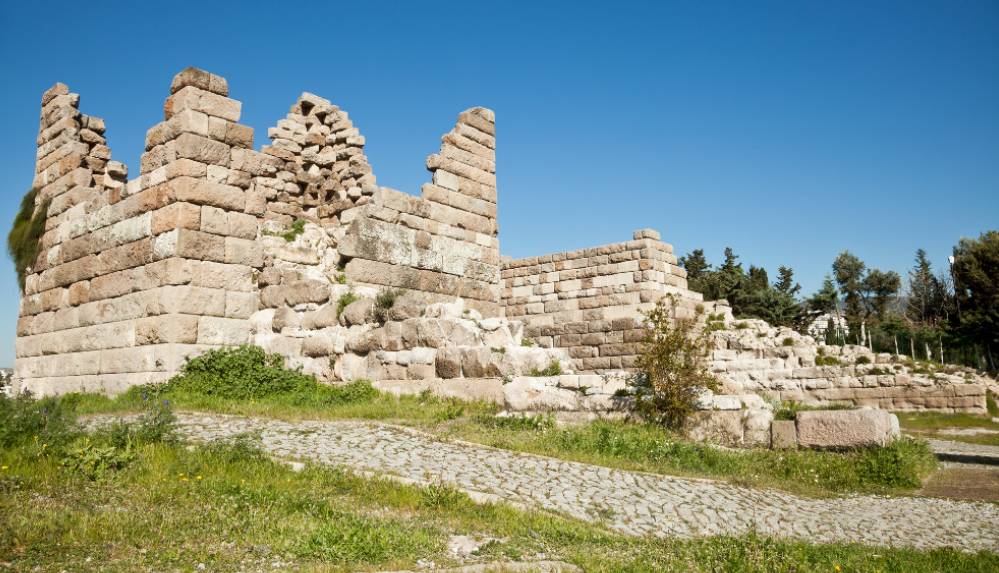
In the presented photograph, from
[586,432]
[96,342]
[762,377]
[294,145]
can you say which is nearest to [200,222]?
[96,342]

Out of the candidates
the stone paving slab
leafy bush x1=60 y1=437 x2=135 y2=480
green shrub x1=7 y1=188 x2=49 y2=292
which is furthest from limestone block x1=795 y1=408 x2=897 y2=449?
green shrub x1=7 y1=188 x2=49 y2=292

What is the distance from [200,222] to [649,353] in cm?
723

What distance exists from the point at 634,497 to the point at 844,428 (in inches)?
151

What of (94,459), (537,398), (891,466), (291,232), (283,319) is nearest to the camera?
(94,459)

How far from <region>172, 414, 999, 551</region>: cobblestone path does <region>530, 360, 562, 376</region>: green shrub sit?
9.44 ft

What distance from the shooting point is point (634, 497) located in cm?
638

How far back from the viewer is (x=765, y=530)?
5859 millimetres

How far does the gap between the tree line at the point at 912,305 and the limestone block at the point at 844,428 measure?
22142mm

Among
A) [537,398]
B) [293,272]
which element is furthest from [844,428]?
[293,272]

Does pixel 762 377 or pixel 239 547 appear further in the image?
pixel 762 377

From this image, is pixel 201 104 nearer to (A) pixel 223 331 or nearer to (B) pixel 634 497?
(A) pixel 223 331

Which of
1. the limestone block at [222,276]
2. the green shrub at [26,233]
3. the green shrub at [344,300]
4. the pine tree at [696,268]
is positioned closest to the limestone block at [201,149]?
the limestone block at [222,276]

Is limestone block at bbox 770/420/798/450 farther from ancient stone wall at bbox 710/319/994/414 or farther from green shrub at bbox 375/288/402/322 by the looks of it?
ancient stone wall at bbox 710/319/994/414

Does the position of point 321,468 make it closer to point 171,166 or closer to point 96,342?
point 171,166
